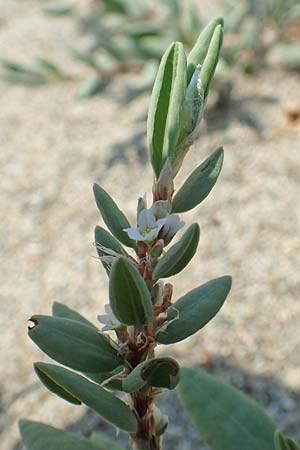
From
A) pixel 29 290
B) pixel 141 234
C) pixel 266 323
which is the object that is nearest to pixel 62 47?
pixel 29 290

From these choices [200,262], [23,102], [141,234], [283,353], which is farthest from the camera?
[23,102]

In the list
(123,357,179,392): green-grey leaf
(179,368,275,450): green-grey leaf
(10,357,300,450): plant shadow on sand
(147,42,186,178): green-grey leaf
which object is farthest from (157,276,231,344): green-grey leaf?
(10,357,300,450): plant shadow on sand

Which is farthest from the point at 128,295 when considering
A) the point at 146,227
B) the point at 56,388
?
the point at 56,388

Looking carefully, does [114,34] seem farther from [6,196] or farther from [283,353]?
[283,353]

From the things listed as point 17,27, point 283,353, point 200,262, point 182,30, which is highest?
point 17,27

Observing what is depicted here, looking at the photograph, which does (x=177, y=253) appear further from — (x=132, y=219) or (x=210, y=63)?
(x=132, y=219)

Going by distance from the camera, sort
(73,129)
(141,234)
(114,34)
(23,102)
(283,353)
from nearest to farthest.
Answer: (141,234) → (283,353) → (73,129) → (23,102) → (114,34)
